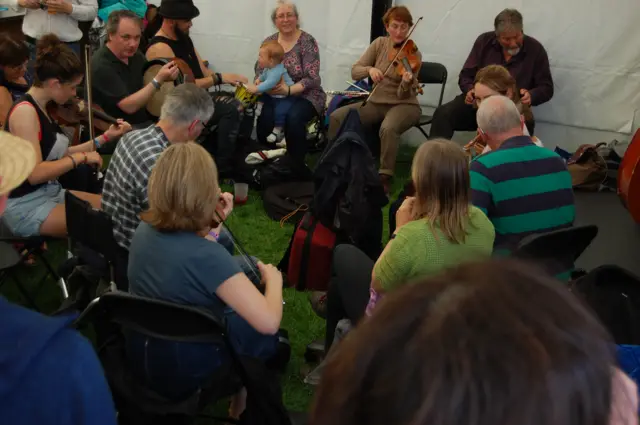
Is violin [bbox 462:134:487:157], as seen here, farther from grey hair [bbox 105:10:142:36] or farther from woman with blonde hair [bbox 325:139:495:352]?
grey hair [bbox 105:10:142:36]

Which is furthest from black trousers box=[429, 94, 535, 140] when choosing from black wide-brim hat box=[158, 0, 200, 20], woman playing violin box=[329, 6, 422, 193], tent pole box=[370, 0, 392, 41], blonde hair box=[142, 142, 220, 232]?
blonde hair box=[142, 142, 220, 232]

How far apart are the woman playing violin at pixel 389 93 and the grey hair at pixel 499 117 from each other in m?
1.67

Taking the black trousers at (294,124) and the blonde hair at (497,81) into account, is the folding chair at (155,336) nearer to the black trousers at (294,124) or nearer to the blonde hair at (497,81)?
the blonde hair at (497,81)

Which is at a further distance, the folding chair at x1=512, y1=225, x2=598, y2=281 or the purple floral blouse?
the purple floral blouse

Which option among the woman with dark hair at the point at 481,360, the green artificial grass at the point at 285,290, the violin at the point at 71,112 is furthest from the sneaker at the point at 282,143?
the woman with dark hair at the point at 481,360

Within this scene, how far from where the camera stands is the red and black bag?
3.13 m

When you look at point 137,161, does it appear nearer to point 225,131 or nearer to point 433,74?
point 225,131

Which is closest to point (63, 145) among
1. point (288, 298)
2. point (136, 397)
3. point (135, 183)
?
point (135, 183)

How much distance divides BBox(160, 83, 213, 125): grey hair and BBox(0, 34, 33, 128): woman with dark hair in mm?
1102

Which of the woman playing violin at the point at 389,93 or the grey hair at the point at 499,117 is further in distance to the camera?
the woman playing violin at the point at 389,93

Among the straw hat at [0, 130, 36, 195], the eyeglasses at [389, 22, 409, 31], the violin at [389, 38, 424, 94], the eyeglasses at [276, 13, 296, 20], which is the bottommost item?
the violin at [389, 38, 424, 94]

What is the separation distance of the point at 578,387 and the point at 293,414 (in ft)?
5.76

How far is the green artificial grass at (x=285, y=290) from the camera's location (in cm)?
262

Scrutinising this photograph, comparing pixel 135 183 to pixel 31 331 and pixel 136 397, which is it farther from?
pixel 31 331
